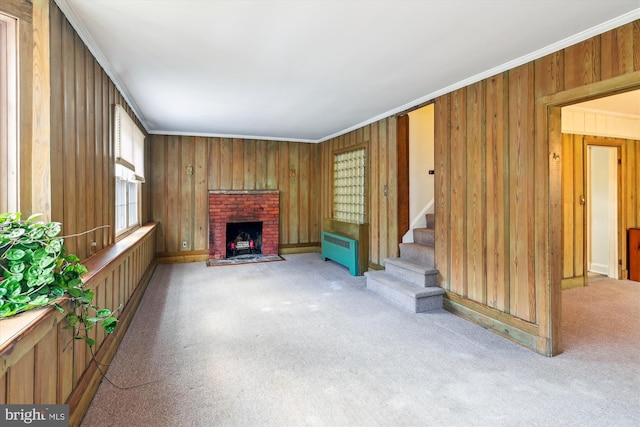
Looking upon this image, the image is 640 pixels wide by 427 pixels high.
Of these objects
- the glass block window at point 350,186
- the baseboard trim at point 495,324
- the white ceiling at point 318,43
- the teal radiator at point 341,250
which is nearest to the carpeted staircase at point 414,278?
the baseboard trim at point 495,324

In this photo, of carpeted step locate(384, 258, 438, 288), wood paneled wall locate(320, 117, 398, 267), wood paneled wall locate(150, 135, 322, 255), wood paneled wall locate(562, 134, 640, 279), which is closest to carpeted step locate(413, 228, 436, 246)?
wood paneled wall locate(320, 117, 398, 267)

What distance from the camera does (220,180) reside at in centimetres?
691

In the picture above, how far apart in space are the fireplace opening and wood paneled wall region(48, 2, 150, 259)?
372 cm

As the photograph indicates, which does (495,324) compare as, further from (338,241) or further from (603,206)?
(603,206)

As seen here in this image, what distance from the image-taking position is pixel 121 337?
304cm

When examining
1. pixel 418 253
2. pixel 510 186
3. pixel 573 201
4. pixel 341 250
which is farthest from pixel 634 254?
pixel 341 250

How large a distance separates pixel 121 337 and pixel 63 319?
4.59 ft

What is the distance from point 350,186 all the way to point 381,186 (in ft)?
3.65

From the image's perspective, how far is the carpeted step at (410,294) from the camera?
3.83 meters

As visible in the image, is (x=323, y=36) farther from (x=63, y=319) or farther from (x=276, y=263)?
(x=276, y=263)

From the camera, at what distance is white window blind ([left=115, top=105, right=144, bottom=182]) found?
365 cm

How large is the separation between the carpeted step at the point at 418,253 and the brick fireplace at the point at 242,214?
332 cm

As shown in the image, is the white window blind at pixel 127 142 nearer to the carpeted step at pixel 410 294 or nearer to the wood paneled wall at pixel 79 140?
the wood paneled wall at pixel 79 140

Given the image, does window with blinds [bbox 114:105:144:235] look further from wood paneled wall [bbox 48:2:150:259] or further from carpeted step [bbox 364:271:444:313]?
carpeted step [bbox 364:271:444:313]
